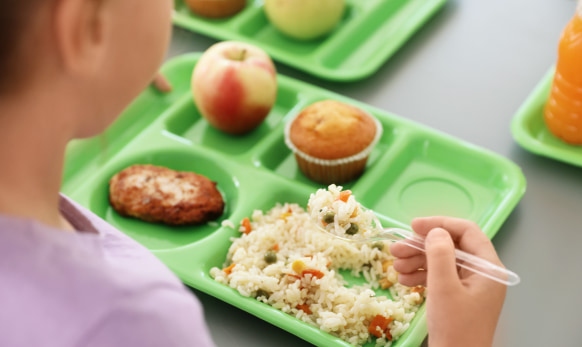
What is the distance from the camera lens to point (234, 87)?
1.64m

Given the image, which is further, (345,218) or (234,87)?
(234,87)

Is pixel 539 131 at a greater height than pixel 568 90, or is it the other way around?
pixel 568 90

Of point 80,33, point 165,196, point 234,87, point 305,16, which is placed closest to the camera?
point 80,33

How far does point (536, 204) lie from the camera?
60.8 inches

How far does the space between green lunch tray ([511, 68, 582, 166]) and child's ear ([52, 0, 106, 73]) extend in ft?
4.00

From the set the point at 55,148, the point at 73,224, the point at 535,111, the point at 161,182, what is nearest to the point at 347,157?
the point at 161,182

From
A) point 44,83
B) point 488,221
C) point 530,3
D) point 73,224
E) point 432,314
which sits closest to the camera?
point 44,83

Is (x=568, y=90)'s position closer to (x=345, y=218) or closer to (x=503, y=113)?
(x=503, y=113)

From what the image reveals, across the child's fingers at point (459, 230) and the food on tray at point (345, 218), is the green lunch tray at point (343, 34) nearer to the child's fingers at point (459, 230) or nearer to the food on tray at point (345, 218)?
the food on tray at point (345, 218)

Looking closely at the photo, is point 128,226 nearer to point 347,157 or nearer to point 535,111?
point 347,157

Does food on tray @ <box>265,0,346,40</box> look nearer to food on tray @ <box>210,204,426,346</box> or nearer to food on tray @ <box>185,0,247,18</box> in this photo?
food on tray @ <box>185,0,247,18</box>

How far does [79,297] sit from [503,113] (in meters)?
1.33

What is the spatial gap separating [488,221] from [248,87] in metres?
0.62

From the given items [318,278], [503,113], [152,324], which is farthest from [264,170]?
[152,324]
